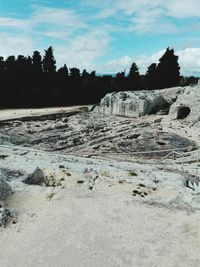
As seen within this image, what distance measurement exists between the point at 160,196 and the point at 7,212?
5705 millimetres

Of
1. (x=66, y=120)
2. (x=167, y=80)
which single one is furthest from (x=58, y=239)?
(x=167, y=80)

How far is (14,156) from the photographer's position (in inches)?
711

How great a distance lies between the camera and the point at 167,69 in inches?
2035

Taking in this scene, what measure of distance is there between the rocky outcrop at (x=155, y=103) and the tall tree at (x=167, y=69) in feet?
37.6

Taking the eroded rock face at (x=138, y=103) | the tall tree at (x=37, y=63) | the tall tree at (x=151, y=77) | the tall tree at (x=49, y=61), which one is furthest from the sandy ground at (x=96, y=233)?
the tall tree at (x=151, y=77)

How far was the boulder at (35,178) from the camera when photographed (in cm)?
1374

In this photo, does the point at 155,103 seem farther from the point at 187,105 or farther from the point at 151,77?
the point at 151,77

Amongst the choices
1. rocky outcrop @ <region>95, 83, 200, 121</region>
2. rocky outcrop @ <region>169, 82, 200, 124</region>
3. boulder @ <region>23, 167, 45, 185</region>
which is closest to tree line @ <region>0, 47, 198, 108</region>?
rocky outcrop @ <region>95, 83, 200, 121</region>

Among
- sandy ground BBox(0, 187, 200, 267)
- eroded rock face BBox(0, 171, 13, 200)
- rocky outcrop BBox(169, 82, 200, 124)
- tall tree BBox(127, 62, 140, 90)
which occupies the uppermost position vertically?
tall tree BBox(127, 62, 140, 90)

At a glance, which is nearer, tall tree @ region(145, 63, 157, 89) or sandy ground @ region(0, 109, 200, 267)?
sandy ground @ region(0, 109, 200, 267)

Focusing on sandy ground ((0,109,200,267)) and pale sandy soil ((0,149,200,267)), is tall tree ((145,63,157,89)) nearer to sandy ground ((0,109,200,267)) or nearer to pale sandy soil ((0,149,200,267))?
pale sandy soil ((0,149,200,267))

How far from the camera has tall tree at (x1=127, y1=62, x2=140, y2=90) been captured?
5063 cm

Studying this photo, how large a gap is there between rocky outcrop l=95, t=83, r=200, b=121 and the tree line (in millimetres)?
6140

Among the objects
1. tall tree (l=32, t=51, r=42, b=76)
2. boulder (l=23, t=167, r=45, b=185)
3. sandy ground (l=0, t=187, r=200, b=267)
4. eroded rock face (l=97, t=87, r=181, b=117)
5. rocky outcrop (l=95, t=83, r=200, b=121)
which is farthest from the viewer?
tall tree (l=32, t=51, r=42, b=76)
